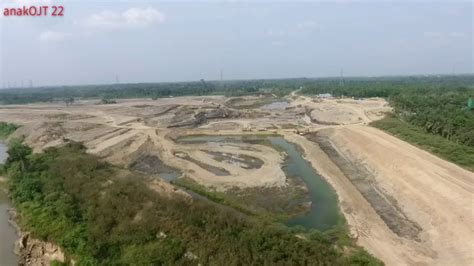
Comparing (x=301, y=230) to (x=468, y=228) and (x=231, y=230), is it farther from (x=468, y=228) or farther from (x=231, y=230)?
(x=468, y=228)

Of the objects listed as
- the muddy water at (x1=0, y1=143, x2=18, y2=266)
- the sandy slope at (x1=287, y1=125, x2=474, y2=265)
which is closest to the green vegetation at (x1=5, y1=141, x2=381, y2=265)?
the muddy water at (x1=0, y1=143, x2=18, y2=266)

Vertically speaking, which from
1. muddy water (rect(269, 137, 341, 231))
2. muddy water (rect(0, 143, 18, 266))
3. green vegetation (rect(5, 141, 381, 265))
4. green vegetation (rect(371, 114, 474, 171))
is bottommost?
muddy water (rect(0, 143, 18, 266))

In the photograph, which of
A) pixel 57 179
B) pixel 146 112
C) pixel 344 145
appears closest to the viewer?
pixel 57 179

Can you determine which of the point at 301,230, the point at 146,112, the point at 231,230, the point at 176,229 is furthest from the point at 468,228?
the point at 146,112

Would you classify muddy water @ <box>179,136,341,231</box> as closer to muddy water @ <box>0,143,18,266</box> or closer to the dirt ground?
the dirt ground

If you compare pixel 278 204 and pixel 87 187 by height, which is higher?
pixel 87 187
